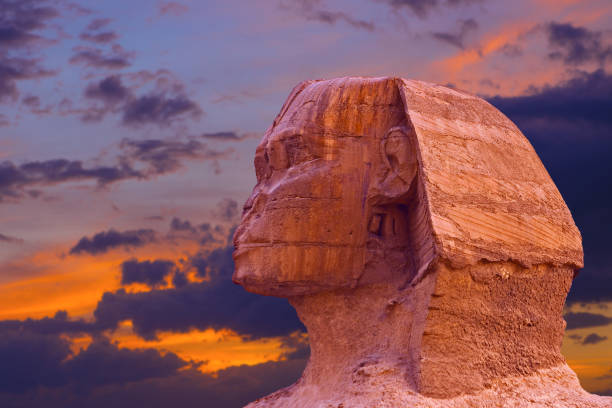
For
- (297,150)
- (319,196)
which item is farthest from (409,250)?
(297,150)

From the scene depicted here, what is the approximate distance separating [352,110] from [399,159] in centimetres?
84

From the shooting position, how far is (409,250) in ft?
36.2

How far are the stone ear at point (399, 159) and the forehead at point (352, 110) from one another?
0.77 feet

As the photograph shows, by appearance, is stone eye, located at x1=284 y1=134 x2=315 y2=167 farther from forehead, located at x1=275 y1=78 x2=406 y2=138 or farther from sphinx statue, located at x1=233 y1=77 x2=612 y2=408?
forehead, located at x1=275 y1=78 x2=406 y2=138

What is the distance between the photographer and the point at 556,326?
447 inches

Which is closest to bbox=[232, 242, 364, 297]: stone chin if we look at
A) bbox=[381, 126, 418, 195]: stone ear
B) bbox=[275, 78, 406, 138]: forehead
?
bbox=[381, 126, 418, 195]: stone ear

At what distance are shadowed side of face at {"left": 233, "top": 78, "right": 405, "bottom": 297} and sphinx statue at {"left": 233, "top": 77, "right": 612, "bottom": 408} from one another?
0.05 ft

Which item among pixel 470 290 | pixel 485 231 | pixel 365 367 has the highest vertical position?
pixel 485 231

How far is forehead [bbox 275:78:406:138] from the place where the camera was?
11016 millimetres

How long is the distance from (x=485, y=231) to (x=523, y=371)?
64.3 inches

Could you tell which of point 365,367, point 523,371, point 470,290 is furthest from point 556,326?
point 365,367

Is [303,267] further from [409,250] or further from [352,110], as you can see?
[352,110]

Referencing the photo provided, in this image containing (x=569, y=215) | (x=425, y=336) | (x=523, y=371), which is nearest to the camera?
(x=425, y=336)

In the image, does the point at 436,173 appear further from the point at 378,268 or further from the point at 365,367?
the point at 365,367
